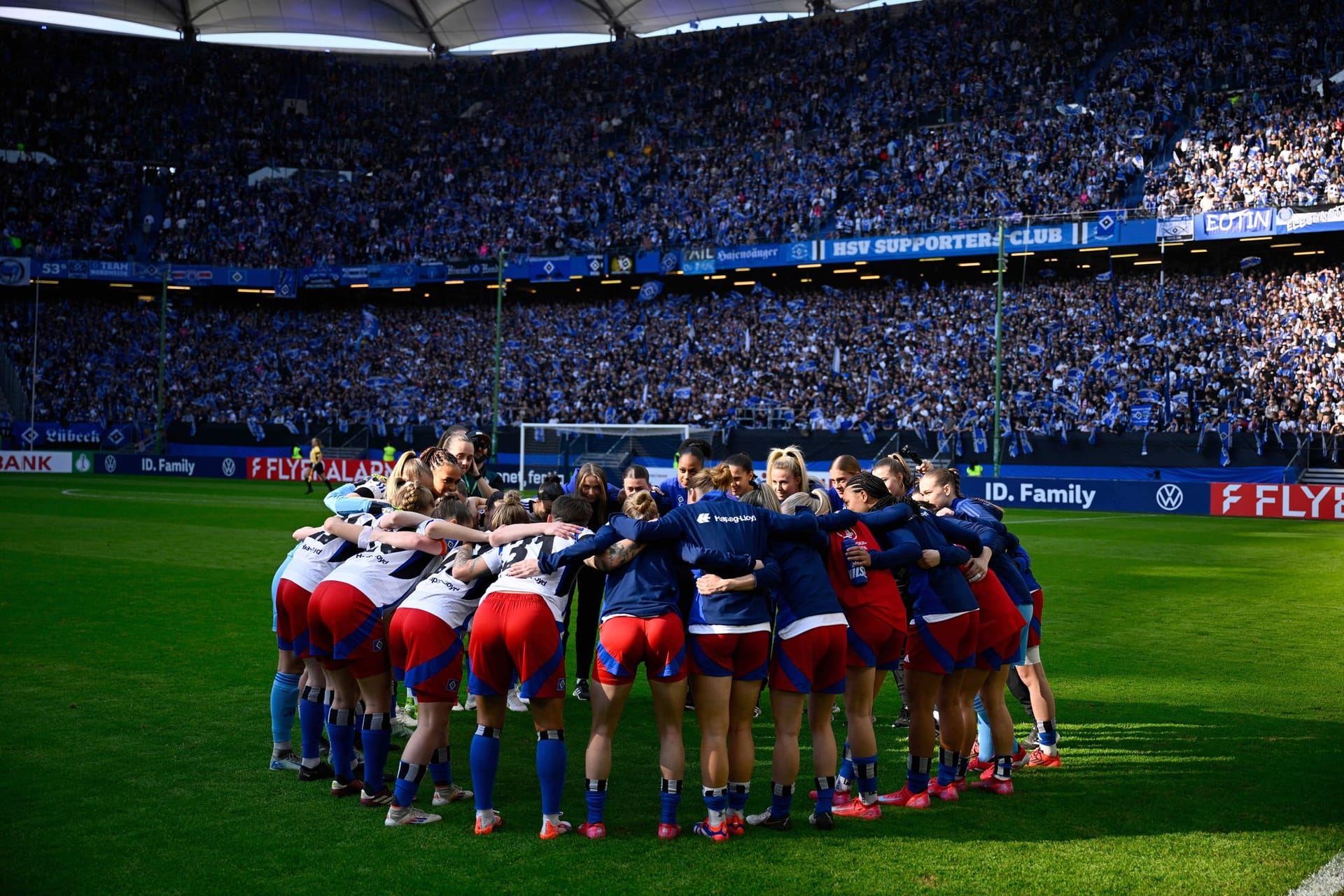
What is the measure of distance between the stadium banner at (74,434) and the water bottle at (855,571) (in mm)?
50776

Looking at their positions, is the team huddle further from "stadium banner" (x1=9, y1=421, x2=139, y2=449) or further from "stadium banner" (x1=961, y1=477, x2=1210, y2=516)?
"stadium banner" (x1=9, y1=421, x2=139, y2=449)

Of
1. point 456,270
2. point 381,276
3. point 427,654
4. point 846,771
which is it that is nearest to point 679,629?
point 427,654

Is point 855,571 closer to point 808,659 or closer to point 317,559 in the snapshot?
point 808,659

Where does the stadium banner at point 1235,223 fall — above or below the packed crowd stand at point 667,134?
below

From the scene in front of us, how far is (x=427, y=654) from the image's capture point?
6387 mm

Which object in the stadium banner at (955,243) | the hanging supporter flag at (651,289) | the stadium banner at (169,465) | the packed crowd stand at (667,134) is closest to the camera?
the stadium banner at (955,243)

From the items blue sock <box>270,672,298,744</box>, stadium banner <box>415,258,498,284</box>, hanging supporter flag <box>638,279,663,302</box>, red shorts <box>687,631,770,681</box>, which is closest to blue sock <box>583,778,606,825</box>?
red shorts <box>687,631,770,681</box>

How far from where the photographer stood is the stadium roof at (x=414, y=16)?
58.6m

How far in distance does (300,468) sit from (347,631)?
3985 cm

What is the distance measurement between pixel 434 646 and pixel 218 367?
53.2m

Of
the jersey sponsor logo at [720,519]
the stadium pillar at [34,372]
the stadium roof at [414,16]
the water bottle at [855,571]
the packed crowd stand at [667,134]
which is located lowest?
the water bottle at [855,571]

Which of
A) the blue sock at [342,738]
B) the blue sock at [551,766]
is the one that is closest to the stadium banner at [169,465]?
the blue sock at [342,738]

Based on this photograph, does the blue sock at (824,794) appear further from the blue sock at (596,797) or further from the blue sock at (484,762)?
the blue sock at (484,762)

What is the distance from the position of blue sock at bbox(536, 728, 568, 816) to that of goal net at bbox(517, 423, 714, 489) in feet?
105
